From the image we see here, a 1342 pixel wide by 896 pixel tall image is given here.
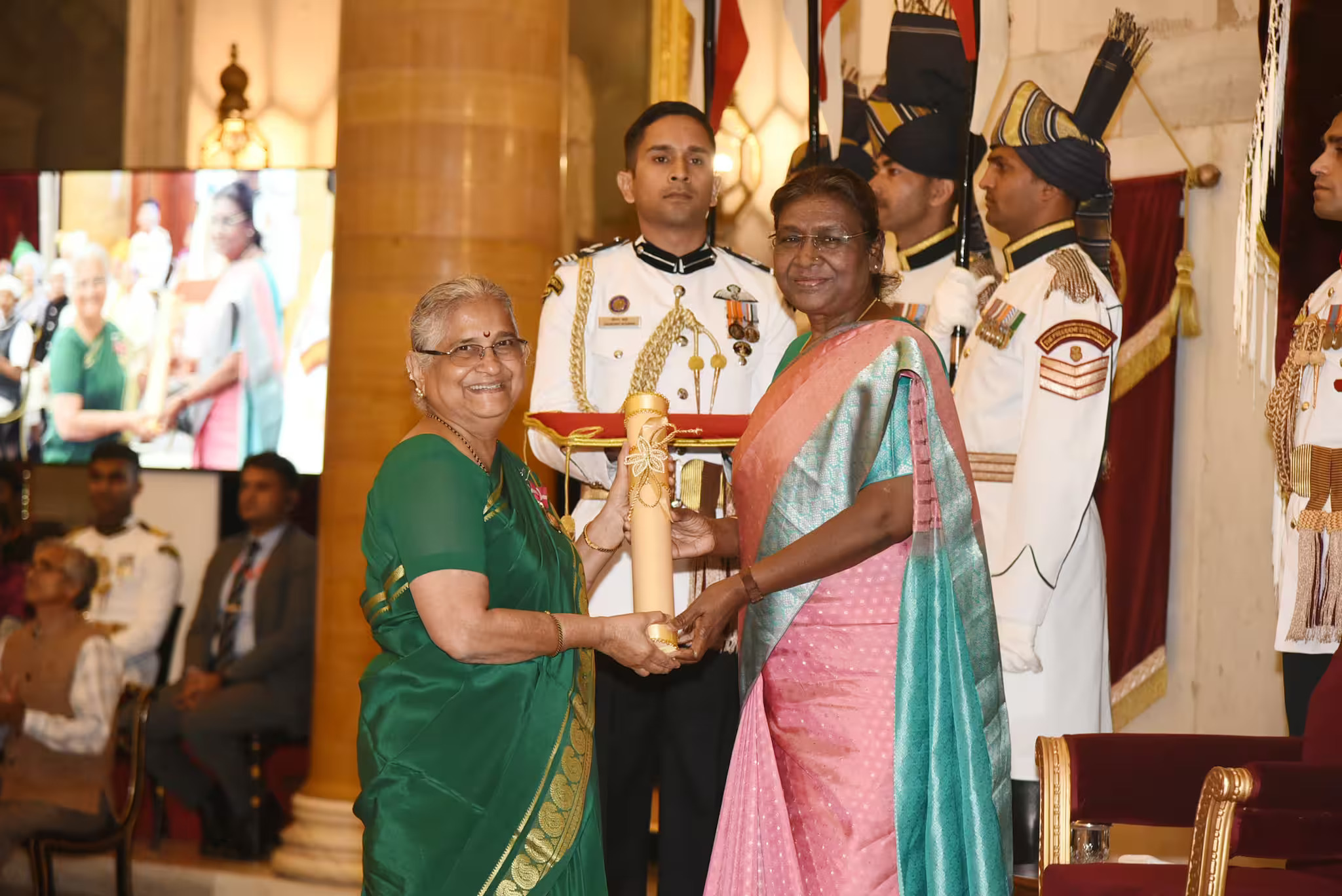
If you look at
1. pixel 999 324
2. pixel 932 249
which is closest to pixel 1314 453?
pixel 999 324

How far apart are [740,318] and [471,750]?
1.59 m

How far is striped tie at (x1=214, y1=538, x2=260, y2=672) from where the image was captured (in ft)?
19.5

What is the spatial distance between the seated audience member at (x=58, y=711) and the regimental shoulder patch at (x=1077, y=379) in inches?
151

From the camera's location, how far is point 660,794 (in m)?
3.76

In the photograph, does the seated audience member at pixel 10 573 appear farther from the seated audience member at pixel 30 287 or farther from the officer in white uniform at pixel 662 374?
the officer in white uniform at pixel 662 374

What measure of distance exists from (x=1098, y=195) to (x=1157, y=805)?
6.67 ft

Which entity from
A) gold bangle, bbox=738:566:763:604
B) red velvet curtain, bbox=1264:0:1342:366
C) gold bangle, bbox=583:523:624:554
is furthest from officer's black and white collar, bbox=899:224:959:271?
gold bangle, bbox=738:566:763:604

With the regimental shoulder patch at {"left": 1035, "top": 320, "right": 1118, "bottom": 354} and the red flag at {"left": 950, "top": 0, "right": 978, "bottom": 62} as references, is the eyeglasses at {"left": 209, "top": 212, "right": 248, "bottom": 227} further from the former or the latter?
the regimental shoulder patch at {"left": 1035, "top": 320, "right": 1118, "bottom": 354}

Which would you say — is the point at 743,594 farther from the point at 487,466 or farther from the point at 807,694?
the point at 487,466

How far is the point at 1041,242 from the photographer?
4449 mm

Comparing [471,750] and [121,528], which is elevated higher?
[121,528]

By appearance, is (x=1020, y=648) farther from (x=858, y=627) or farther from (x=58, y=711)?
(x=58, y=711)

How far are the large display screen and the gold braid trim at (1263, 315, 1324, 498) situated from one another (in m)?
3.91

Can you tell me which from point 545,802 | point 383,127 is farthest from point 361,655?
point 545,802
